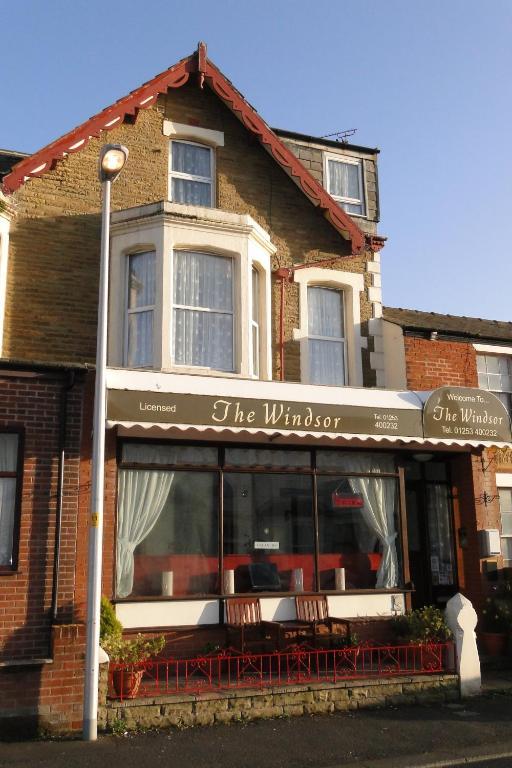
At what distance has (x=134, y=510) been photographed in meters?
10.2

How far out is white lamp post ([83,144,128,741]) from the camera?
7598 mm

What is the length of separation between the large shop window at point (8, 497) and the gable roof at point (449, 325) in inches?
270

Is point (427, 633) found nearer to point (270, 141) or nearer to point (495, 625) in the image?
point (495, 625)

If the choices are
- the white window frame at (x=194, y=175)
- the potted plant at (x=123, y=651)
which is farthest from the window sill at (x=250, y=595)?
the white window frame at (x=194, y=175)

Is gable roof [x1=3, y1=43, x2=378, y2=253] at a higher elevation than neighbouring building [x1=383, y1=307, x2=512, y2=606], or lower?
higher

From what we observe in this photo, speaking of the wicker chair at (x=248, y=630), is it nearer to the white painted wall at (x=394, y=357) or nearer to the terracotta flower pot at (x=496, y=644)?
the terracotta flower pot at (x=496, y=644)

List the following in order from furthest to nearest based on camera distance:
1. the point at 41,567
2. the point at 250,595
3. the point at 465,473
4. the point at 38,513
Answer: the point at 465,473 → the point at 250,595 → the point at 38,513 → the point at 41,567

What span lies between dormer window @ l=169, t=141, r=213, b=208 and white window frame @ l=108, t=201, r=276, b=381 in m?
1.20

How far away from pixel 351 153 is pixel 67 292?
6754 mm

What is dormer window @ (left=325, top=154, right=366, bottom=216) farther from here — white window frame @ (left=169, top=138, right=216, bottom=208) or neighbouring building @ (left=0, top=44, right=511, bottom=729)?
white window frame @ (left=169, top=138, right=216, bottom=208)

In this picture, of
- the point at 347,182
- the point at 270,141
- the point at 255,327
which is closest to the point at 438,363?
the point at 255,327

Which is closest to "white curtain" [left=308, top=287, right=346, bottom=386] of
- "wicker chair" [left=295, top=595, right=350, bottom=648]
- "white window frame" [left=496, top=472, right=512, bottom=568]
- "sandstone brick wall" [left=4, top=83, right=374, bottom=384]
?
"sandstone brick wall" [left=4, top=83, right=374, bottom=384]

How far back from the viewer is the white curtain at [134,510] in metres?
9.95

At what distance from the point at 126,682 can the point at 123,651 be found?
0.37 meters
